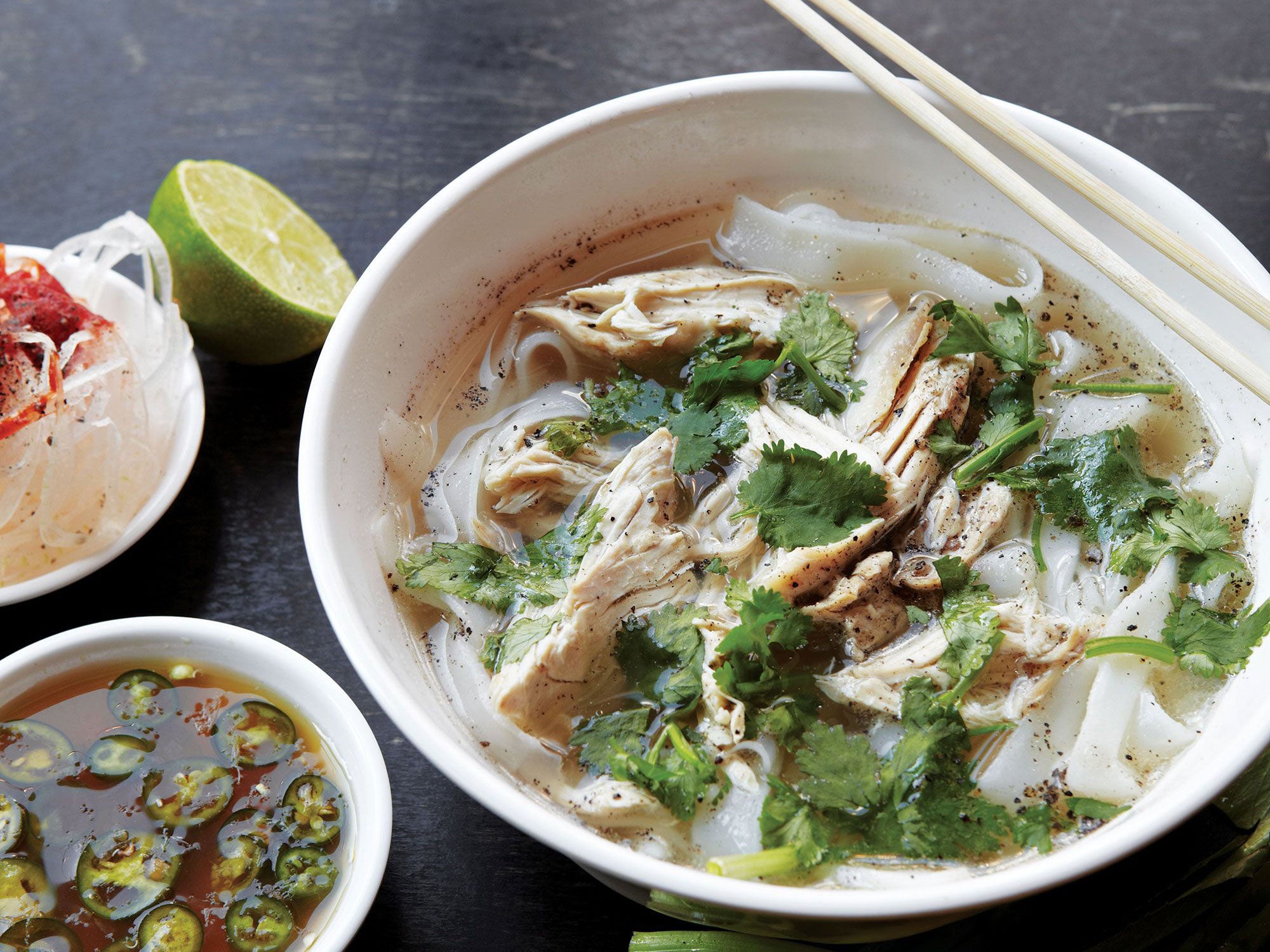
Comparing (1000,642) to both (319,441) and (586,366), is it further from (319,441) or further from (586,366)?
(319,441)

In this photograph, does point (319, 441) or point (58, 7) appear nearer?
point (319, 441)

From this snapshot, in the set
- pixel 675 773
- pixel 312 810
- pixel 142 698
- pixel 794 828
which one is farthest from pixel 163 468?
pixel 794 828

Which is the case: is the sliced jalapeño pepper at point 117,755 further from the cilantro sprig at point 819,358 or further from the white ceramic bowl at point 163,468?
the cilantro sprig at point 819,358

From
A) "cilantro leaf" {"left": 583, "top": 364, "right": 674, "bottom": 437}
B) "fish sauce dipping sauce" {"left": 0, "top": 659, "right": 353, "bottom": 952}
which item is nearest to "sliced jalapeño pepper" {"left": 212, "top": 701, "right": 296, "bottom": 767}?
"fish sauce dipping sauce" {"left": 0, "top": 659, "right": 353, "bottom": 952}

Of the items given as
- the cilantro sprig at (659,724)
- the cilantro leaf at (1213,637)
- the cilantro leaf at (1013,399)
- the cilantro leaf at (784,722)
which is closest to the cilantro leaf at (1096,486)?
the cilantro leaf at (1013,399)

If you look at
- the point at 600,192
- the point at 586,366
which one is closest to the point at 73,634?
the point at 586,366

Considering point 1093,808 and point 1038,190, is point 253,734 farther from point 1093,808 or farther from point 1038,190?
point 1038,190

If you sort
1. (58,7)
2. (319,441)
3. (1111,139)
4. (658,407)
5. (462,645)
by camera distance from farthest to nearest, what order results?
1. (58,7)
2. (1111,139)
3. (658,407)
4. (462,645)
5. (319,441)
